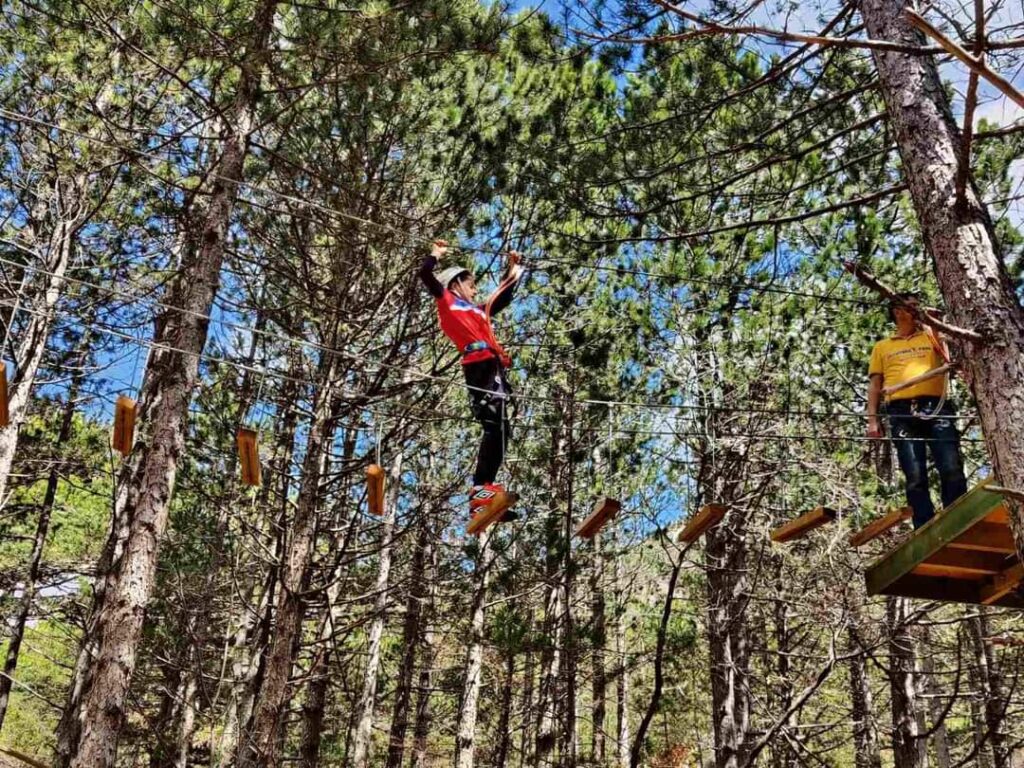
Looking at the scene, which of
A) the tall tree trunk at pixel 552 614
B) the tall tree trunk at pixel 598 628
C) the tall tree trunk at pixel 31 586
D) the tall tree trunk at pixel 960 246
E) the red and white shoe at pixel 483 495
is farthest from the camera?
the tall tree trunk at pixel 31 586

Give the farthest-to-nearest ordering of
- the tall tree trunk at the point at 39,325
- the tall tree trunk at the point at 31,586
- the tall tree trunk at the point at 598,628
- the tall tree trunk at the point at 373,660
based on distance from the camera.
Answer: the tall tree trunk at the point at 31,586, the tall tree trunk at the point at 373,660, the tall tree trunk at the point at 598,628, the tall tree trunk at the point at 39,325

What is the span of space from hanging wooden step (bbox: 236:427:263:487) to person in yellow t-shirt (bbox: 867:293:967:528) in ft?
10.8

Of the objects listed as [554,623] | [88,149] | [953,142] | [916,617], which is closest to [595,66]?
[953,142]

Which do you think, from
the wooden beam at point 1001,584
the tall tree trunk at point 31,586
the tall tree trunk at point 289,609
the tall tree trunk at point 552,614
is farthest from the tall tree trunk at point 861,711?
the tall tree trunk at point 31,586

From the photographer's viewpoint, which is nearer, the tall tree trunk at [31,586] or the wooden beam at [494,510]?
the wooden beam at [494,510]

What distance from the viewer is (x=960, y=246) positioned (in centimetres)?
346

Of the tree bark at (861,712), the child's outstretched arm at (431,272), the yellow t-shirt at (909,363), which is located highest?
the child's outstretched arm at (431,272)

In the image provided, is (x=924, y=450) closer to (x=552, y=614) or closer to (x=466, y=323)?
(x=466, y=323)

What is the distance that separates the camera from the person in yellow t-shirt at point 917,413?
172 inches

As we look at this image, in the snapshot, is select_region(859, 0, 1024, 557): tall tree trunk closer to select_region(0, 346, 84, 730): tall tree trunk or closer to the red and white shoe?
the red and white shoe

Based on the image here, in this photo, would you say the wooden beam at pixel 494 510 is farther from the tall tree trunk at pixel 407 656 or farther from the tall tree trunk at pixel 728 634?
the tall tree trunk at pixel 407 656

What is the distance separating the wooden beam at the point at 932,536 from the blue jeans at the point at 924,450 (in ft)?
0.80

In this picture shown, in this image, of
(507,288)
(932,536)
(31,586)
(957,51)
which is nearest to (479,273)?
(507,288)

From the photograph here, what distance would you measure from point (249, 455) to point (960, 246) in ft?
11.4
